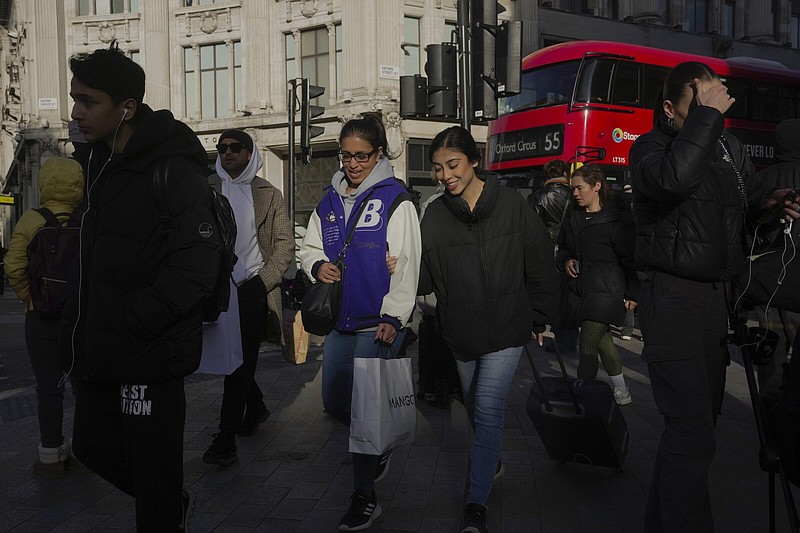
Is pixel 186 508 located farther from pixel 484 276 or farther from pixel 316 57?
pixel 316 57

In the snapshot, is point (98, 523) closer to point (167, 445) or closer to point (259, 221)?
point (167, 445)

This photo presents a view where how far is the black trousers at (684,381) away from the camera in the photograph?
302 centimetres

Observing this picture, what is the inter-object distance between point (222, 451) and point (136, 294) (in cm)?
238

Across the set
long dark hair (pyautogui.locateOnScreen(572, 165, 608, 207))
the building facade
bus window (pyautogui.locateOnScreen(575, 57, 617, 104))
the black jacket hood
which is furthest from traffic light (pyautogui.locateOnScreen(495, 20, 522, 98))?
the building facade


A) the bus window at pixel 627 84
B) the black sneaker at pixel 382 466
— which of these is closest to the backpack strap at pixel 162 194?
the black sneaker at pixel 382 466

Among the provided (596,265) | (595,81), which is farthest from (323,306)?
(595,81)

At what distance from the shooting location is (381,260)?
3.81m

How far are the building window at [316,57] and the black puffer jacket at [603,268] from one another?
21.5 m

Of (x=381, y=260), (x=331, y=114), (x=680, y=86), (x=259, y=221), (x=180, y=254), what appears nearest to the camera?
(x=180, y=254)

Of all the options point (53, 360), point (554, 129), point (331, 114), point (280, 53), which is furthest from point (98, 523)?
point (280, 53)

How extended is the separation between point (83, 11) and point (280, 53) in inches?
386

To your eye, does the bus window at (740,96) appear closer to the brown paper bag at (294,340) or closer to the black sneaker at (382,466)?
the brown paper bag at (294,340)

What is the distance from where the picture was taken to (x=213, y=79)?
2867cm

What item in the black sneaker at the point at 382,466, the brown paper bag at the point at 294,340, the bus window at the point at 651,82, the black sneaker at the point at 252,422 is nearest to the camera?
the black sneaker at the point at 382,466
